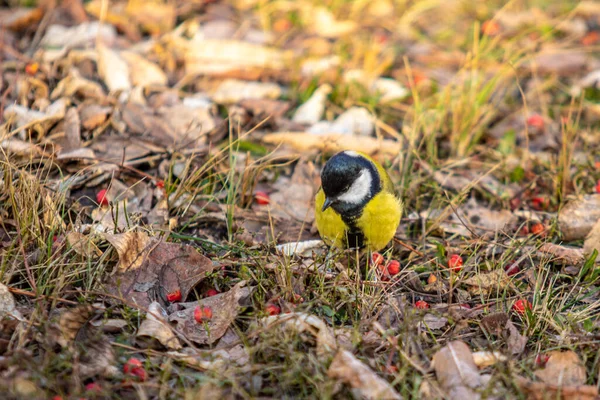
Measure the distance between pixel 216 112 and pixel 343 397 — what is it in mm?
3246

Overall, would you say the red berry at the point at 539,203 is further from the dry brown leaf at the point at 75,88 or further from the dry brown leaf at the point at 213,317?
the dry brown leaf at the point at 75,88

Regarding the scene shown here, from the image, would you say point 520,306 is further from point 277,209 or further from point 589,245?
point 277,209

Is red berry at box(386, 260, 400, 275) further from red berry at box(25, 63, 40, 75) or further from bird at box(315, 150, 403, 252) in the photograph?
red berry at box(25, 63, 40, 75)

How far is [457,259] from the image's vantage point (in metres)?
3.82

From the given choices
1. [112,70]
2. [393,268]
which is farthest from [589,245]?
[112,70]

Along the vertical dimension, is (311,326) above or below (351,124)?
above

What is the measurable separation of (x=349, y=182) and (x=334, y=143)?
3.86 ft

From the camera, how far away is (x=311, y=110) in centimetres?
561

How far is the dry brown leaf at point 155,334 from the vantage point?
2.95 m

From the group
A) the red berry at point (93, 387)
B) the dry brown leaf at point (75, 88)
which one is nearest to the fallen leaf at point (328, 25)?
the dry brown leaf at point (75, 88)

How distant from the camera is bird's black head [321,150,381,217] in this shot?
3830mm

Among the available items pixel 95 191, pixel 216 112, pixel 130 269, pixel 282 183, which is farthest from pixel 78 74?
pixel 130 269

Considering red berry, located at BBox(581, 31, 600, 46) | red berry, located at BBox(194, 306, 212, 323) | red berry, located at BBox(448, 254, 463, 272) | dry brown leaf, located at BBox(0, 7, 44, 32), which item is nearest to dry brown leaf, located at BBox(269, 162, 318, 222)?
red berry, located at BBox(448, 254, 463, 272)

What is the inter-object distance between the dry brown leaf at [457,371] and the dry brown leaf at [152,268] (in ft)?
4.16
